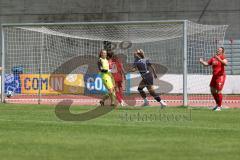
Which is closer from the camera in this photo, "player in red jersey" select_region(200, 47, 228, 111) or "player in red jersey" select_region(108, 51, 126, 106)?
"player in red jersey" select_region(200, 47, 228, 111)

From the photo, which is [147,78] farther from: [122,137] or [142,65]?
[122,137]

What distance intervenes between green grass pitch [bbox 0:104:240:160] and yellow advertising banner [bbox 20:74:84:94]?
12.3 m

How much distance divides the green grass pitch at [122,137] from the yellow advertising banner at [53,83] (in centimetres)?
1235

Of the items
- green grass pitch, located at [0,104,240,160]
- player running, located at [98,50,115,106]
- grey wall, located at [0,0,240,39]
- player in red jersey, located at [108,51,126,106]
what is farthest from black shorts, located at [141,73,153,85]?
grey wall, located at [0,0,240,39]

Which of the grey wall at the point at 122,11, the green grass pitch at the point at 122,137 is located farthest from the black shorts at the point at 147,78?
the grey wall at the point at 122,11

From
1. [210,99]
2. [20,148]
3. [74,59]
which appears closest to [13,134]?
[20,148]

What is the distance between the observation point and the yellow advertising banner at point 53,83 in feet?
105

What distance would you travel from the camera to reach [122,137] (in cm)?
1328

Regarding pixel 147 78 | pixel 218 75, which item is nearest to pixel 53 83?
pixel 147 78

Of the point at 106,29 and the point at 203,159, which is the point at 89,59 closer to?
the point at 106,29

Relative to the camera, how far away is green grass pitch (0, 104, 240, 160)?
10.8m

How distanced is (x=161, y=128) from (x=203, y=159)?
511 cm

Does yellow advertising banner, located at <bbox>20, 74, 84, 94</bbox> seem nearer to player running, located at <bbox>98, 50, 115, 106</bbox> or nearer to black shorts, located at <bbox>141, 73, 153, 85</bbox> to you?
black shorts, located at <bbox>141, 73, 153, 85</bbox>

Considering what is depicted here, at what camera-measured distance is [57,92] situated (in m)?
32.3
